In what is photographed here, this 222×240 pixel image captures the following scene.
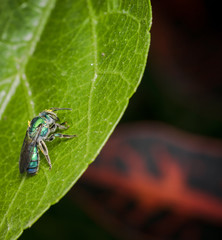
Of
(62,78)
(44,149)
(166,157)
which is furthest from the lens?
(166,157)

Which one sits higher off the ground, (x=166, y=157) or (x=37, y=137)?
(x=37, y=137)

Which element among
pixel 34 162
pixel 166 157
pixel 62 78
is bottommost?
pixel 166 157

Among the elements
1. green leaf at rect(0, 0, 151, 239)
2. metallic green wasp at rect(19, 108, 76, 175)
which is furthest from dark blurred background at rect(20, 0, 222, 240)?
green leaf at rect(0, 0, 151, 239)

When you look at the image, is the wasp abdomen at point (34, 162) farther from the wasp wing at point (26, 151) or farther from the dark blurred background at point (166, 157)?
the dark blurred background at point (166, 157)

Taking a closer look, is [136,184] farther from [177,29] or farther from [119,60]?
[119,60]

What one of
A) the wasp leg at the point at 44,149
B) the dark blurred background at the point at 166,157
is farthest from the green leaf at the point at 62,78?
the dark blurred background at the point at 166,157

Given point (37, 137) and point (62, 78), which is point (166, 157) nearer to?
point (37, 137)

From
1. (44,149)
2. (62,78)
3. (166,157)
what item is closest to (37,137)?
(44,149)

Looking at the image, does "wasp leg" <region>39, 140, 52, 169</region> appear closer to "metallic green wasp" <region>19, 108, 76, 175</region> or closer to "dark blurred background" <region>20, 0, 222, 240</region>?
"metallic green wasp" <region>19, 108, 76, 175</region>
